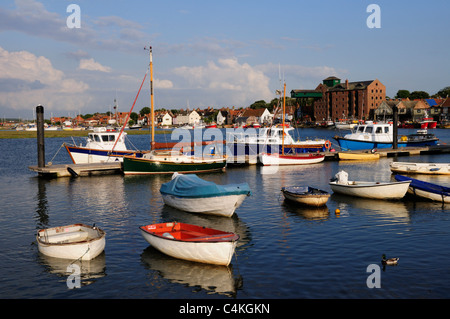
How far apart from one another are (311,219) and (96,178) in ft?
84.5

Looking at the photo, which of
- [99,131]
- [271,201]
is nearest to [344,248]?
[271,201]

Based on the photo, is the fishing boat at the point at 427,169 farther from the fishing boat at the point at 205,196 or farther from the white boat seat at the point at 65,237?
the white boat seat at the point at 65,237

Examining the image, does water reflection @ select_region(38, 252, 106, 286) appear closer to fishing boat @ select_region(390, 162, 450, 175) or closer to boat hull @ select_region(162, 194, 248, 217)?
boat hull @ select_region(162, 194, 248, 217)

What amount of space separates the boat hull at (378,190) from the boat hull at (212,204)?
9.52 m

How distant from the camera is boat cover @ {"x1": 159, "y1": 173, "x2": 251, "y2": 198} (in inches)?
891

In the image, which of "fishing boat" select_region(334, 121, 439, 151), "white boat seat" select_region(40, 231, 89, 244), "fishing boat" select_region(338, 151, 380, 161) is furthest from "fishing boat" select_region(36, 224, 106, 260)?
"fishing boat" select_region(334, 121, 439, 151)

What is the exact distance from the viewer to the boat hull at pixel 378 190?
2705cm

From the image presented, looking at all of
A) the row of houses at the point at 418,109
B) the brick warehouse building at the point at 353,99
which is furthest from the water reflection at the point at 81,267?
the brick warehouse building at the point at 353,99

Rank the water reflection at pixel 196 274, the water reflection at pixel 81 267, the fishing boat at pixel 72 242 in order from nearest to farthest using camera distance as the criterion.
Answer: the water reflection at pixel 196 274, the water reflection at pixel 81 267, the fishing boat at pixel 72 242

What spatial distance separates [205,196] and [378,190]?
486 inches

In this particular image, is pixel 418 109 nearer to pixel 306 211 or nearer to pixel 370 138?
pixel 370 138

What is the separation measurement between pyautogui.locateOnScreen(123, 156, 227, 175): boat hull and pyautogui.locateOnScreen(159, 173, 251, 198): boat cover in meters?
15.7

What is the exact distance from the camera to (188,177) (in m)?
25.9

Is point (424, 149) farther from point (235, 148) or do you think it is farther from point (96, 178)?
point (96, 178)
